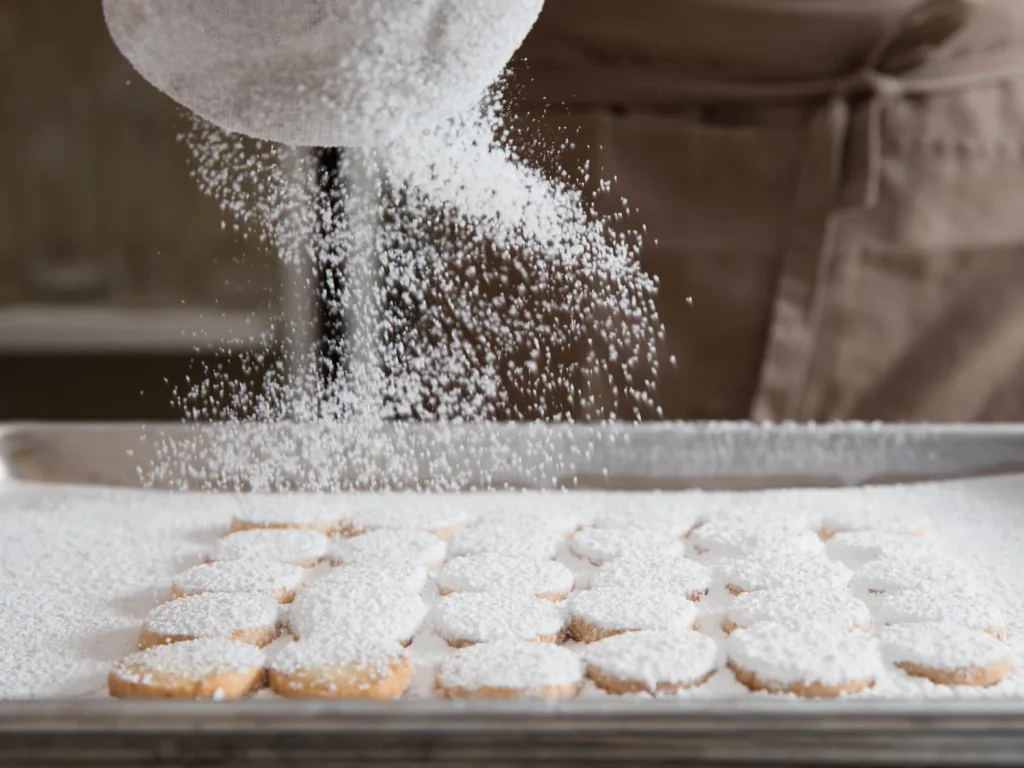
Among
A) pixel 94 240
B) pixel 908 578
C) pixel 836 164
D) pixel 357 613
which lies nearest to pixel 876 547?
pixel 908 578

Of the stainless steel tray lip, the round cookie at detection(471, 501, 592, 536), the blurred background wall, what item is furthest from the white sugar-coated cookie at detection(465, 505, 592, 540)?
the blurred background wall

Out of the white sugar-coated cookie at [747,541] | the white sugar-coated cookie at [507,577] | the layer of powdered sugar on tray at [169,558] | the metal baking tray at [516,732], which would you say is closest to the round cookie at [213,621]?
the layer of powdered sugar on tray at [169,558]

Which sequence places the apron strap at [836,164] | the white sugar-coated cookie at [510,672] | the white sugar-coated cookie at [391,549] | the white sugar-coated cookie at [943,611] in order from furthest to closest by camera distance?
1. the apron strap at [836,164]
2. the white sugar-coated cookie at [391,549]
3. the white sugar-coated cookie at [943,611]
4. the white sugar-coated cookie at [510,672]

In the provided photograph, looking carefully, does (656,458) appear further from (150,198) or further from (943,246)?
(150,198)

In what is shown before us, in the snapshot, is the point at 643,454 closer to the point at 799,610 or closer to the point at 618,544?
the point at 618,544

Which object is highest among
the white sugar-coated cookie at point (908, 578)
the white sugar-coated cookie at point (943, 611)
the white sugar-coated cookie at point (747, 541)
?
the white sugar-coated cookie at point (747, 541)

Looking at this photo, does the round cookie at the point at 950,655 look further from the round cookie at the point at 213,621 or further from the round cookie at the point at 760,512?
the round cookie at the point at 213,621

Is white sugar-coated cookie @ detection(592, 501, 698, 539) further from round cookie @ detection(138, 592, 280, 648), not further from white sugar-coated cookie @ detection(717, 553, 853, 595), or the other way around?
round cookie @ detection(138, 592, 280, 648)
